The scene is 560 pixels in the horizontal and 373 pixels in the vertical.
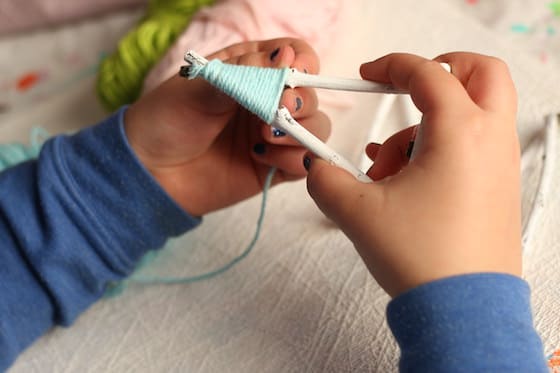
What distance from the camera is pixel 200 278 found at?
58 cm

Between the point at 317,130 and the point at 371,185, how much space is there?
0.55ft

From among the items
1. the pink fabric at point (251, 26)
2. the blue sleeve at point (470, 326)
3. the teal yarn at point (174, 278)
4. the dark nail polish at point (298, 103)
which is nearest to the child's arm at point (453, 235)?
the blue sleeve at point (470, 326)

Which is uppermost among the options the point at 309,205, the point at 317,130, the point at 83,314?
the point at 317,130

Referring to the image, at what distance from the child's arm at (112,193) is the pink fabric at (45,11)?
41 centimetres

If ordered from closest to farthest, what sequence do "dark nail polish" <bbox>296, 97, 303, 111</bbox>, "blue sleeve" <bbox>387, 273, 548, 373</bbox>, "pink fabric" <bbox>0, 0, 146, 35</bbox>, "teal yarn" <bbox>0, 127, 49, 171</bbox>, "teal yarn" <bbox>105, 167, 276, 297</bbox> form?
1. "blue sleeve" <bbox>387, 273, 548, 373</bbox>
2. "dark nail polish" <bbox>296, 97, 303, 111</bbox>
3. "teal yarn" <bbox>105, 167, 276, 297</bbox>
4. "teal yarn" <bbox>0, 127, 49, 171</bbox>
5. "pink fabric" <bbox>0, 0, 146, 35</bbox>

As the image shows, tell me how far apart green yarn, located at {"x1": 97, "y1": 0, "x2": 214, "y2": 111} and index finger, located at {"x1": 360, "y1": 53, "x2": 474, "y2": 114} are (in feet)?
1.33

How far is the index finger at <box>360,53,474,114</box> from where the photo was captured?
0.36 m

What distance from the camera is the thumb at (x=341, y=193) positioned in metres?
0.36

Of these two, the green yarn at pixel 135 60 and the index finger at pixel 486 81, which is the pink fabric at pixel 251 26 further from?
the index finger at pixel 486 81

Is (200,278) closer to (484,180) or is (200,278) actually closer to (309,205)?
(309,205)

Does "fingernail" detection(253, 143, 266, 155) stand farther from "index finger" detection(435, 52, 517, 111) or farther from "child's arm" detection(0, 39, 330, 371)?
"index finger" detection(435, 52, 517, 111)

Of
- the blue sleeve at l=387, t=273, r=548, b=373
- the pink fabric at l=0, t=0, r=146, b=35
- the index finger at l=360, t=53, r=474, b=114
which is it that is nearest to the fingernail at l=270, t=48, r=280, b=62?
the index finger at l=360, t=53, r=474, b=114

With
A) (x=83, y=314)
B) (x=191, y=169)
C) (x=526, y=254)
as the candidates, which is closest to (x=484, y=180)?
(x=526, y=254)

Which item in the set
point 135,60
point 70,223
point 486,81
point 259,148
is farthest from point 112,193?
point 486,81
